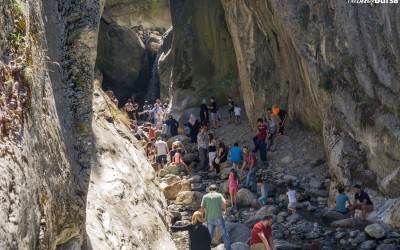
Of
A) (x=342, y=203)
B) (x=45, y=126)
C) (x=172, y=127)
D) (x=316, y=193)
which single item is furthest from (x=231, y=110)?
(x=45, y=126)

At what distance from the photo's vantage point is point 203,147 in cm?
2284

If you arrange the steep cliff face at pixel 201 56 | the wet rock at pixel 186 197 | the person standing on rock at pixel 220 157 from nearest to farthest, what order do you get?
1. the wet rock at pixel 186 197
2. the person standing on rock at pixel 220 157
3. the steep cliff face at pixel 201 56

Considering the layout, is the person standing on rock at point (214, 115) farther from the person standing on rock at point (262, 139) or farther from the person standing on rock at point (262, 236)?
the person standing on rock at point (262, 236)

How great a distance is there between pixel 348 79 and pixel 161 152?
6.72 metres

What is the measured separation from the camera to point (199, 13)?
31812mm

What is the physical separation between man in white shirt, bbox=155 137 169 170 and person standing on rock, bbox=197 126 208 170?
1.29 m

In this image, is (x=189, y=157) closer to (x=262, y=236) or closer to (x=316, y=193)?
(x=316, y=193)

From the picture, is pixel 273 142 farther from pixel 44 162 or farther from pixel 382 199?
pixel 44 162

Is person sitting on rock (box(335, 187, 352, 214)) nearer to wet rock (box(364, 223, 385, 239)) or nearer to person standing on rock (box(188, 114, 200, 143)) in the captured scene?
wet rock (box(364, 223, 385, 239))

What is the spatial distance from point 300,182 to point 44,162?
1437 centimetres

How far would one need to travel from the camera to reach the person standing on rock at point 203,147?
2264 centimetres

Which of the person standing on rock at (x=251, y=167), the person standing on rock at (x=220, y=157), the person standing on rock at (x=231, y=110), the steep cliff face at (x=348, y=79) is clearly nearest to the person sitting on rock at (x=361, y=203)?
the steep cliff face at (x=348, y=79)

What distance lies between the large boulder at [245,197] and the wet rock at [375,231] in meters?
4.52

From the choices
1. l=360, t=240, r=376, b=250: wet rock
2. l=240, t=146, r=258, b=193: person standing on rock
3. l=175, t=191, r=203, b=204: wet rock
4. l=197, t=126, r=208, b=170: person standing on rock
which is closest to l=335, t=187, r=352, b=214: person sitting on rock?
l=360, t=240, r=376, b=250: wet rock
